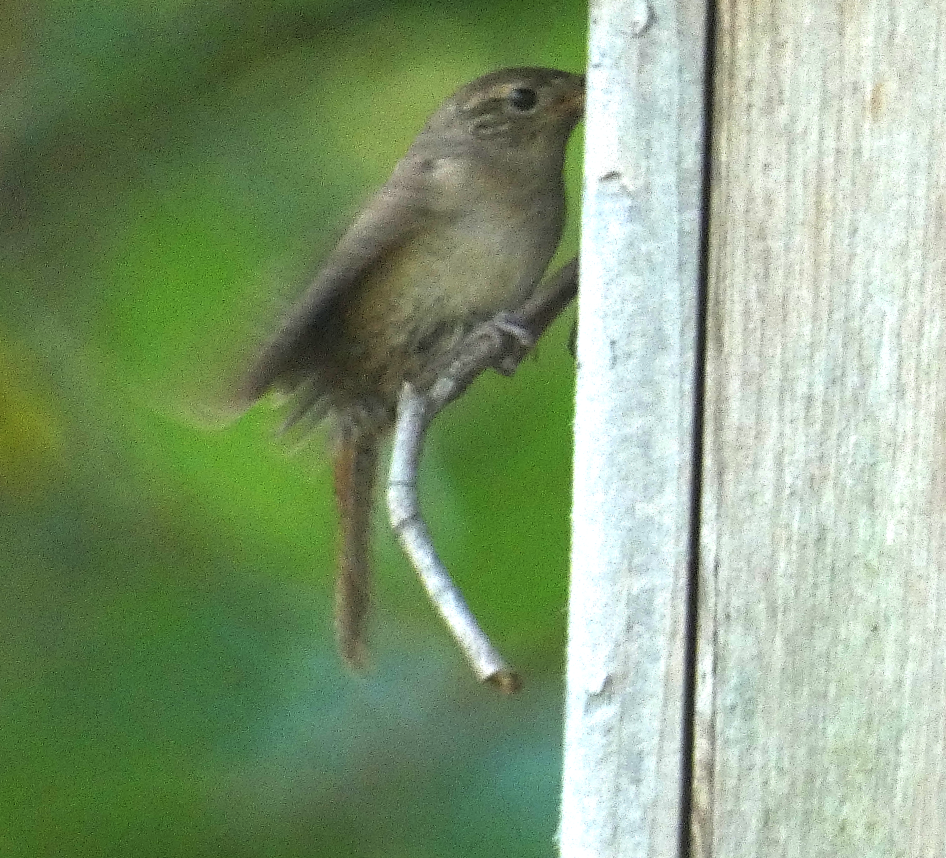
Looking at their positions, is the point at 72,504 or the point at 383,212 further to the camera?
the point at 72,504

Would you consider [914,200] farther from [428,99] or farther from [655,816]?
[428,99]

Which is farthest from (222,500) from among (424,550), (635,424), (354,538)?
(635,424)

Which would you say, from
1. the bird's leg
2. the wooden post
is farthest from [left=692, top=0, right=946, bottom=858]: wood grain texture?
the bird's leg

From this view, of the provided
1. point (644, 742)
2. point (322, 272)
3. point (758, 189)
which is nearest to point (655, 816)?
point (644, 742)

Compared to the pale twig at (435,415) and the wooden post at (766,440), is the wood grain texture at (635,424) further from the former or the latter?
the pale twig at (435,415)

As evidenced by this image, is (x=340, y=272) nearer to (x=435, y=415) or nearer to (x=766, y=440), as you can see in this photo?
(x=435, y=415)

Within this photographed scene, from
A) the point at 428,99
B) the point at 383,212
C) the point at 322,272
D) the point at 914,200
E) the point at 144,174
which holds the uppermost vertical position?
the point at 428,99
